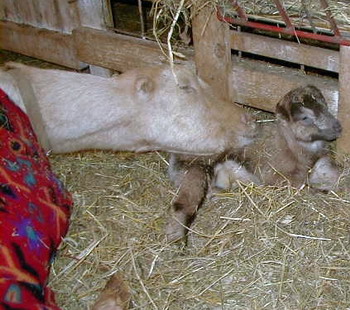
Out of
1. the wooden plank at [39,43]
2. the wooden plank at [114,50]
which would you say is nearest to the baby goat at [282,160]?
the wooden plank at [114,50]

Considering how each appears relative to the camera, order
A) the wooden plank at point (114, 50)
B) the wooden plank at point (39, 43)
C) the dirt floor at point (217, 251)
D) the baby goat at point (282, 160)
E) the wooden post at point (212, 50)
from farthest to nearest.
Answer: the wooden plank at point (39, 43) → the wooden plank at point (114, 50) → the wooden post at point (212, 50) → the baby goat at point (282, 160) → the dirt floor at point (217, 251)

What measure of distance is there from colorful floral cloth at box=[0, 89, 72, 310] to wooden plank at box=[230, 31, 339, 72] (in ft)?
5.49

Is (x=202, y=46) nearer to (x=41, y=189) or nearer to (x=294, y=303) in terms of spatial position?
(x=41, y=189)

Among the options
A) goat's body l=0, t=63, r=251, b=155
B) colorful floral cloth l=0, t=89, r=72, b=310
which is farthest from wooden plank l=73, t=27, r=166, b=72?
colorful floral cloth l=0, t=89, r=72, b=310

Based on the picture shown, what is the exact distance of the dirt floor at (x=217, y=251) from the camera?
12.4 feet

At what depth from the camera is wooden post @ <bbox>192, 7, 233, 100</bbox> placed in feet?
16.0

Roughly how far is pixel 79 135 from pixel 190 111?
0.74m

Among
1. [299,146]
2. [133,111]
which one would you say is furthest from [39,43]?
[299,146]

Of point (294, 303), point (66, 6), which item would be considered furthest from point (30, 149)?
point (66, 6)

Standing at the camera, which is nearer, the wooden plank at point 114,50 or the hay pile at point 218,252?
the hay pile at point 218,252

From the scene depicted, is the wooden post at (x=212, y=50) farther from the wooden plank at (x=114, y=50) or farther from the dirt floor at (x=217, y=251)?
the dirt floor at (x=217, y=251)

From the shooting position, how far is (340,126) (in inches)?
176

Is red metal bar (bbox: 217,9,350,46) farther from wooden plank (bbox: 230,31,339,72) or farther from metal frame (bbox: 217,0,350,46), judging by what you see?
wooden plank (bbox: 230,31,339,72)

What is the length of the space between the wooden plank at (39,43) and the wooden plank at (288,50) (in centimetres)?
204
